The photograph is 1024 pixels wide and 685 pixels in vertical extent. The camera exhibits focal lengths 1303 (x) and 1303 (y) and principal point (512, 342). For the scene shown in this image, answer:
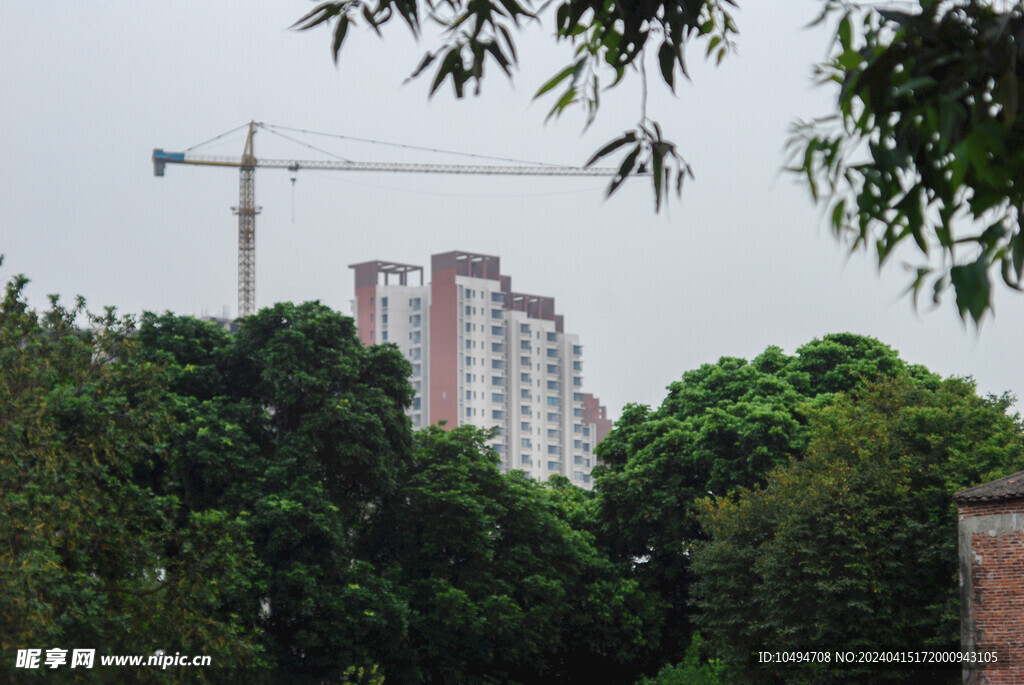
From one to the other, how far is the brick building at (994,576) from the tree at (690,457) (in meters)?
9.47

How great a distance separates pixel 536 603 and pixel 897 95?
2688 cm

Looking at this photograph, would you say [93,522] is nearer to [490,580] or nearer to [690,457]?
[490,580]

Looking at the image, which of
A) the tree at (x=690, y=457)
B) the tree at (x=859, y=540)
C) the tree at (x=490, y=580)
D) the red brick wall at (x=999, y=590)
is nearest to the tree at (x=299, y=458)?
the tree at (x=490, y=580)

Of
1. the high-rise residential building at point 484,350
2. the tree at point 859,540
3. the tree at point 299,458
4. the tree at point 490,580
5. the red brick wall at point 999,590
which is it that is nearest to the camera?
the red brick wall at point 999,590

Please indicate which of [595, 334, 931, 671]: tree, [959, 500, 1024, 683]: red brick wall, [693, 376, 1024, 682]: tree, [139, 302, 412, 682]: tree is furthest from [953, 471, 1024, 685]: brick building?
[139, 302, 412, 682]: tree

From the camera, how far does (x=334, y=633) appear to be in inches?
973

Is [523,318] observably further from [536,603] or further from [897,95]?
[897,95]

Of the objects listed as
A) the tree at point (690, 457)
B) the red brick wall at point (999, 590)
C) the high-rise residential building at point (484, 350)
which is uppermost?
the high-rise residential building at point (484, 350)

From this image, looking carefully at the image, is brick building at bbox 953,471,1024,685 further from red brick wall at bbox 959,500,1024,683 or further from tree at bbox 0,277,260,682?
tree at bbox 0,277,260,682

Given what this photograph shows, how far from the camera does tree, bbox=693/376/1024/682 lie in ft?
76.7

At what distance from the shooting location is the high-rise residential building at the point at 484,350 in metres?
114

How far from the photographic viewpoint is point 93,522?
65.1 ft

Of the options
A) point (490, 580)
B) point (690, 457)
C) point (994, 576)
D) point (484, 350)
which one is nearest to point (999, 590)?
point (994, 576)

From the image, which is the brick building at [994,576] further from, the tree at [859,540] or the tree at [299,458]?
the tree at [299,458]
